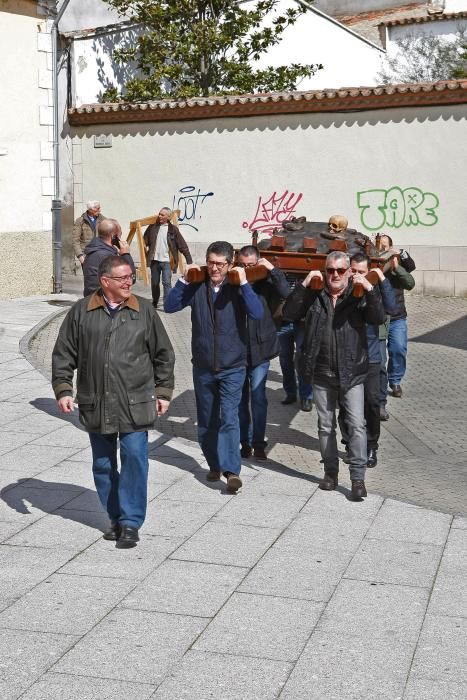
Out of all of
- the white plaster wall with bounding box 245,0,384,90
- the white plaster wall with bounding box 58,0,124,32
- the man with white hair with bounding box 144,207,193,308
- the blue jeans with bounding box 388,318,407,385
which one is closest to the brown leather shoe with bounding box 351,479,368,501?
the blue jeans with bounding box 388,318,407,385

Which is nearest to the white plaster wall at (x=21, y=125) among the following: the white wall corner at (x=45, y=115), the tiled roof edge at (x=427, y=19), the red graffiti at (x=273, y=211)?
the white wall corner at (x=45, y=115)

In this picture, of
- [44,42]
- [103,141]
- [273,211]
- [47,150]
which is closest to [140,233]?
[273,211]

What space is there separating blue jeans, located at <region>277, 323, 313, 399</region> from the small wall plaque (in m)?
11.4

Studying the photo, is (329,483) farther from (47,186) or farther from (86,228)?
(47,186)

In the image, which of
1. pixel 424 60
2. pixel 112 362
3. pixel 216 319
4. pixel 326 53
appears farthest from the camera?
pixel 424 60

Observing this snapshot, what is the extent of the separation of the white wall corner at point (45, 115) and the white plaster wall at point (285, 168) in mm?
3155

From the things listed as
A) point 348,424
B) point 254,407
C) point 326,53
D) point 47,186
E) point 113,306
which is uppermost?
point 326,53

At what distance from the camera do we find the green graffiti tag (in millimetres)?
19125

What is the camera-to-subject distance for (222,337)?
8.24 m

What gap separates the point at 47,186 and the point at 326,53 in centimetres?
1188

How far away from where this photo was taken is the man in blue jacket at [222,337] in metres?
8.20

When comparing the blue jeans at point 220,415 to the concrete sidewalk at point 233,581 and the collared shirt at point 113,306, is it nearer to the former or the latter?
the concrete sidewalk at point 233,581

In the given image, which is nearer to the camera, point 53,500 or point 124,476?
point 124,476

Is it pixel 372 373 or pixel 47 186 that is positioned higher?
pixel 47 186
